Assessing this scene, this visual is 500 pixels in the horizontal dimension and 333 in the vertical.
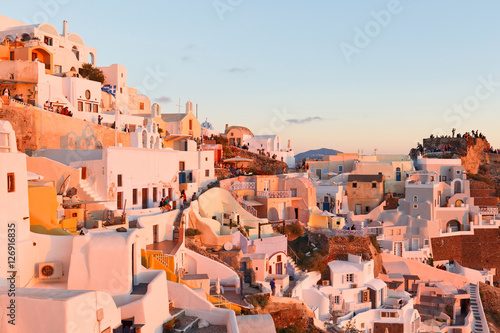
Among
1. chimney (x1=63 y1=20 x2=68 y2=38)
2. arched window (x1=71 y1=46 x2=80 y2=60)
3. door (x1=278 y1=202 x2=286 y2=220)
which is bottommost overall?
door (x1=278 y1=202 x2=286 y2=220)

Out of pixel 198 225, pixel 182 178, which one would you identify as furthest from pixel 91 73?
pixel 198 225

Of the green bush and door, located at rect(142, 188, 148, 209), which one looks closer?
the green bush

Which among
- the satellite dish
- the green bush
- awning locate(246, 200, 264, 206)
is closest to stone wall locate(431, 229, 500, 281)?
awning locate(246, 200, 264, 206)

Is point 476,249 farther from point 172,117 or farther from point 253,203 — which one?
point 172,117

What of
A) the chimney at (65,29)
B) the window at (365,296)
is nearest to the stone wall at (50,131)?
the chimney at (65,29)

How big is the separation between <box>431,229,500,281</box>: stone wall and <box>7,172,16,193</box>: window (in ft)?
114

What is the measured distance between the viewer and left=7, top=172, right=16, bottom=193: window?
35.5 feet

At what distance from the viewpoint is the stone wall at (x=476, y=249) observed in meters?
39.4

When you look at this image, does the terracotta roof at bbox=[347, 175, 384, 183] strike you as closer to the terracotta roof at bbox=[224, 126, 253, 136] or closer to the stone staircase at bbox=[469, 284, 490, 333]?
the stone staircase at bbox=[469, 284, 490, 333]

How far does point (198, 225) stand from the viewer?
23.9 meters

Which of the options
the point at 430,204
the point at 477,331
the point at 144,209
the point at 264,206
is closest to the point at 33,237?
the point at 144,209

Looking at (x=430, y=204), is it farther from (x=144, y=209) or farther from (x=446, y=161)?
(x=144, y=209)

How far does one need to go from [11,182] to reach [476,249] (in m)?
38.0

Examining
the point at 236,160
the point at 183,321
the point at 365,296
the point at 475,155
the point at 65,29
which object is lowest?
the point at 365,296
